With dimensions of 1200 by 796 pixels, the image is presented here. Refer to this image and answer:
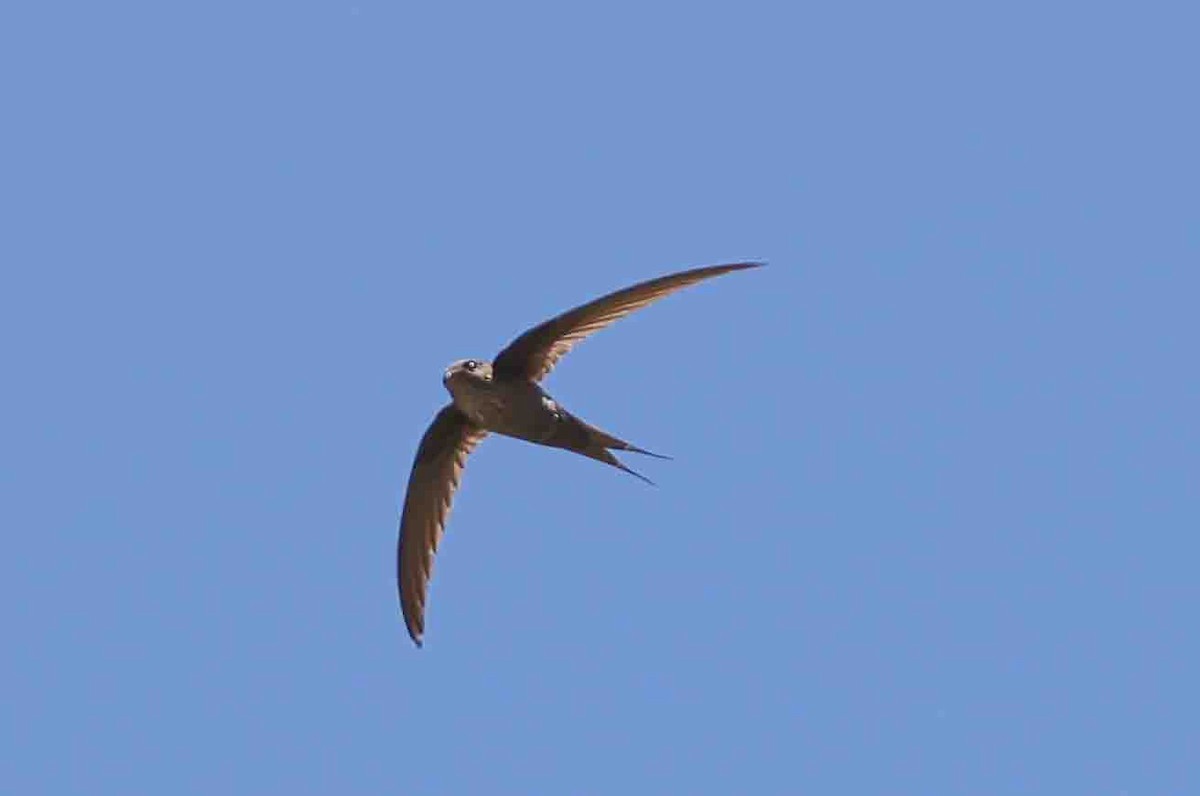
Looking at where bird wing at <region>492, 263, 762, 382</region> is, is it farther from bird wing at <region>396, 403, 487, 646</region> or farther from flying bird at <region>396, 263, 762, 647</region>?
bird wing at <region>396, 403, 487, 646</region>

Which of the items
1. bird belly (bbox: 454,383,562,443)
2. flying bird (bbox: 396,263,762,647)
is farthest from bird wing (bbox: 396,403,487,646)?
bird belly (bbox: 454,383,562,443)

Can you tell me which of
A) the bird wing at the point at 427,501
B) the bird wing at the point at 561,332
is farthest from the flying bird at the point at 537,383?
the bird wing at the point at 427,501

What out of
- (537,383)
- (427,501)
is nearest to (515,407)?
(537,383)

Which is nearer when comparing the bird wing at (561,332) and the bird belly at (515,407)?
the bird wing at (561,332)

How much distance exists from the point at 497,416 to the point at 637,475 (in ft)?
2.52

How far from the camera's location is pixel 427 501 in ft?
46.3

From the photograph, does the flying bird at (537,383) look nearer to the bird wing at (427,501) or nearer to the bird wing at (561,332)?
the bird wing at (561,332)

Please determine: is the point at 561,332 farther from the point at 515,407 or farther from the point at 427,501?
the point at 427,501

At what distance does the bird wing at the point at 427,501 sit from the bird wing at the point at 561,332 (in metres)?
1.12

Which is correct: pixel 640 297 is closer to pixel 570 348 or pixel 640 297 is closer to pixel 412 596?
pixel 570 348

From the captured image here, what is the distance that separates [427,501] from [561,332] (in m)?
1.72

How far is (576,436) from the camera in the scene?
1295 centimetres

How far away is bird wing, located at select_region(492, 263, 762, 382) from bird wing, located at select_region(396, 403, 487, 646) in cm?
112

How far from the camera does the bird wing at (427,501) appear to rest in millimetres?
13992
